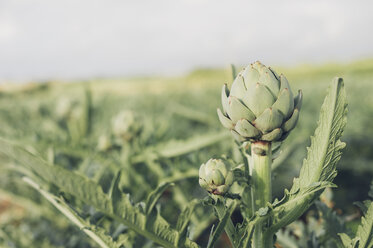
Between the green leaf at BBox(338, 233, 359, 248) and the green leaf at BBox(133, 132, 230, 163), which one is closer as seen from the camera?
the green leaf at BBox(338, 233, 359, 248)

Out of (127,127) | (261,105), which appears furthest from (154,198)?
(127,127)

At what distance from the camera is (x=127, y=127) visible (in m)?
1.05

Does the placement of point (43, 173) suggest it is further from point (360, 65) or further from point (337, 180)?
point (360, 65)

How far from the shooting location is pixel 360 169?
5.73 feet

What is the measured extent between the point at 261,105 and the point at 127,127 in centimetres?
69

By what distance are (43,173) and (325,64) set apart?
11.6 meters

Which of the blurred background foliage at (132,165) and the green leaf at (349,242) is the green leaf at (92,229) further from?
the green leaf at (349,242)

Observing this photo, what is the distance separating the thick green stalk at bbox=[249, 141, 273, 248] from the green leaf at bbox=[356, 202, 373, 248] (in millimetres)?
93

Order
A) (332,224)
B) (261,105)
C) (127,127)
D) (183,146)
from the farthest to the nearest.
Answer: (127,127), (183,146), (332,224), (261,105)

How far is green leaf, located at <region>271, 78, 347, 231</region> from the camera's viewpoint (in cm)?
39

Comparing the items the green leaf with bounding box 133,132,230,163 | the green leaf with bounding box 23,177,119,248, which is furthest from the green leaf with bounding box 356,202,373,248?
the green leaf with bounding box 133,132,230,163

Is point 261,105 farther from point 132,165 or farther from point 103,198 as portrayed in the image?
point 132,165

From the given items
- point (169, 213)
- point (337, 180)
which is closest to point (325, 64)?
point (337, 180)

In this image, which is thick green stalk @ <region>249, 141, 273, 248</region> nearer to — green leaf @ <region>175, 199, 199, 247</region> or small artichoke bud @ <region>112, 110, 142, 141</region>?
green leaf @ <region>175, 199, 199, 247</region>
